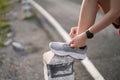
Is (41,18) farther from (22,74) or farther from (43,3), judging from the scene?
(22,74)

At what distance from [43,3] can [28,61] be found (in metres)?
6.63

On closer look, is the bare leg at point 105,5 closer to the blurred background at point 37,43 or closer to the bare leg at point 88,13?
the bare leg at point 88,13

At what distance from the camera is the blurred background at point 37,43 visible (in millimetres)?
6047

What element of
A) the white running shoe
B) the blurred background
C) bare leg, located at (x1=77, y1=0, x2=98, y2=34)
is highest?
bare leg, located at (x1=77, y1=0, x2=98, y2=34)

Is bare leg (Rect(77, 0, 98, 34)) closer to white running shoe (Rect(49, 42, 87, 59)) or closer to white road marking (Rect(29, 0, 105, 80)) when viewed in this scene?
white running shoe (Rect(49, 42, 87, 59))

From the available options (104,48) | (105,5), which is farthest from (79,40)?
(104,48)

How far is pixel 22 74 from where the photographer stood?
6.19 meters

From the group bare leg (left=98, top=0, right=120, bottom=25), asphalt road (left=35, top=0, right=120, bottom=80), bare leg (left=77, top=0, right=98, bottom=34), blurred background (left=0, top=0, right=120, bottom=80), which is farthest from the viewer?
blurred background (left=0, top=0, right=120, bottom=80)

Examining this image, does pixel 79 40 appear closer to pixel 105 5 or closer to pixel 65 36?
pixel 105 5

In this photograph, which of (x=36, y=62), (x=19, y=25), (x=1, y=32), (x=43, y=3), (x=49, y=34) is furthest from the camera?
(x=43, y=3)

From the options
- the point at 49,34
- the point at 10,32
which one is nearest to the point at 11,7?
the point at 10,32

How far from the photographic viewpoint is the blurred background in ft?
19.8

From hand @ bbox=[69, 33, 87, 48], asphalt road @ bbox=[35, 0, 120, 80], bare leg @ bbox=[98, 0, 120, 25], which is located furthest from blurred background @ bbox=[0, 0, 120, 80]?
hand @ bbox=[69, 33, 87, 48]

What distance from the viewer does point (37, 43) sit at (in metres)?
8.15
